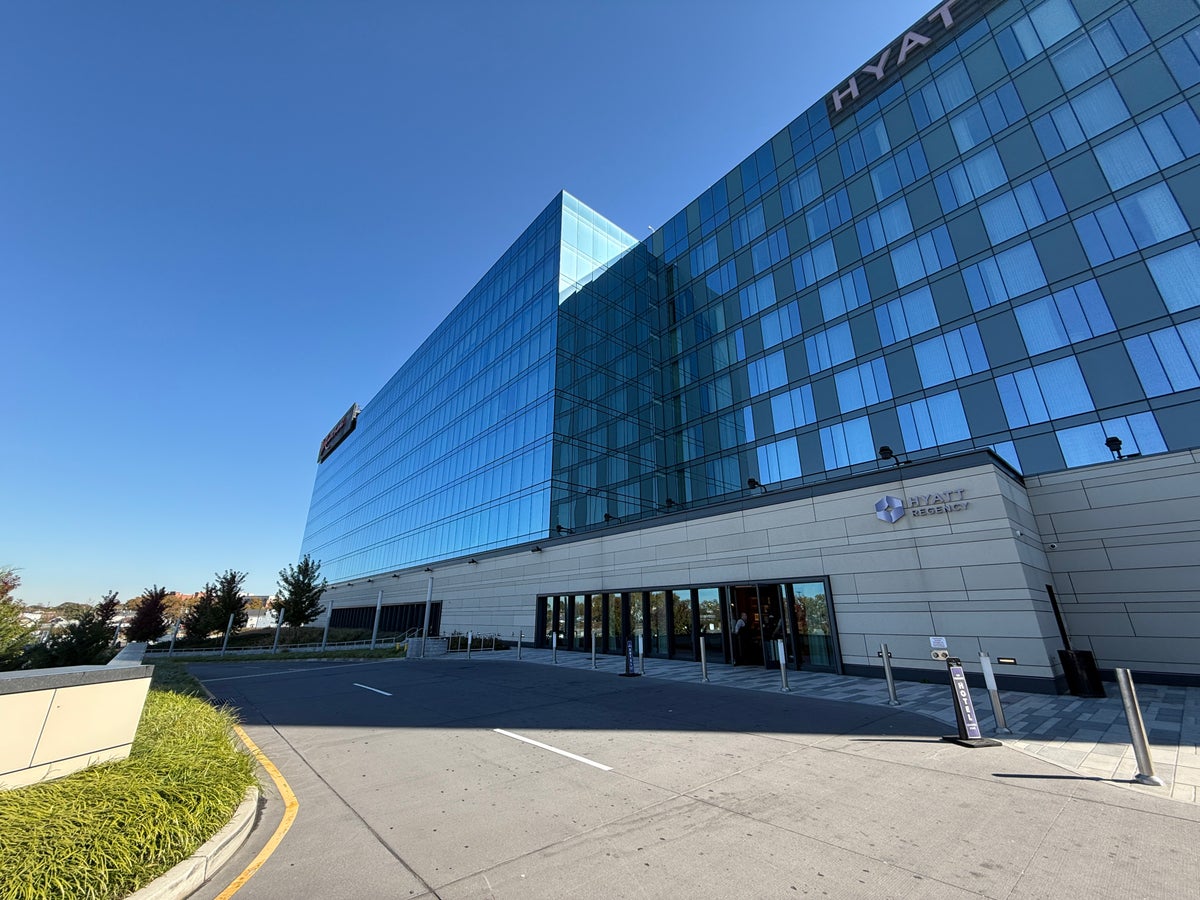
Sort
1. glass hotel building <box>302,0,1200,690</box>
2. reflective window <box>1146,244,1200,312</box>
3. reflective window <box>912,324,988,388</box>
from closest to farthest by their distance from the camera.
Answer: glass hotel building <box>302,0,1200,690</box> → reflective window <box>1146,244,1200,312</box> → reflective window <box>912,324,988,388</box>

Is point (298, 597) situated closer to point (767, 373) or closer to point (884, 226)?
point (767, 373)

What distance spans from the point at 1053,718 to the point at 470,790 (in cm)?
1119

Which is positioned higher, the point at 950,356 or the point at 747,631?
the point at 950,356

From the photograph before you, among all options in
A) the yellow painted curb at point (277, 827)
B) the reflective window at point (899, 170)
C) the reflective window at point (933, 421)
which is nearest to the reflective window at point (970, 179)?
the reflective window at point (899, 170)

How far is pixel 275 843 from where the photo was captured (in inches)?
203

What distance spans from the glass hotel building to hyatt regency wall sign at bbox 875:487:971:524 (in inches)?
3.8

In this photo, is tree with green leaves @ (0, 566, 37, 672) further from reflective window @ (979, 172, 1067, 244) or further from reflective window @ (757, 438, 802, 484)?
reflective window @ (979, 172, 1067, 244)

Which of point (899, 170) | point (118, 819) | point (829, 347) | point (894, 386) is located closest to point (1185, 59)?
point (899, 170)

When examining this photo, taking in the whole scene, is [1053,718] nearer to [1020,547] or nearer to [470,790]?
[1020,547]

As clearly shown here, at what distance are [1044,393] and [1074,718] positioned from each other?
555 inches

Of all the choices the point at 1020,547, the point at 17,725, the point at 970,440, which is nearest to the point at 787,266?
the point at 970,440

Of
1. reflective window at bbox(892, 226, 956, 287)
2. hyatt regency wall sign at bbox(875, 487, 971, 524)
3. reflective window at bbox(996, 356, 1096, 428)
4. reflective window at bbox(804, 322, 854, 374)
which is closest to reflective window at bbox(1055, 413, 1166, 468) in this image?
reflective window at bbox(996, 356, 1096, 428)

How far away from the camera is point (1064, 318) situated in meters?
18.9

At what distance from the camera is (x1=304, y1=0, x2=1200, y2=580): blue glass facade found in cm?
1789
